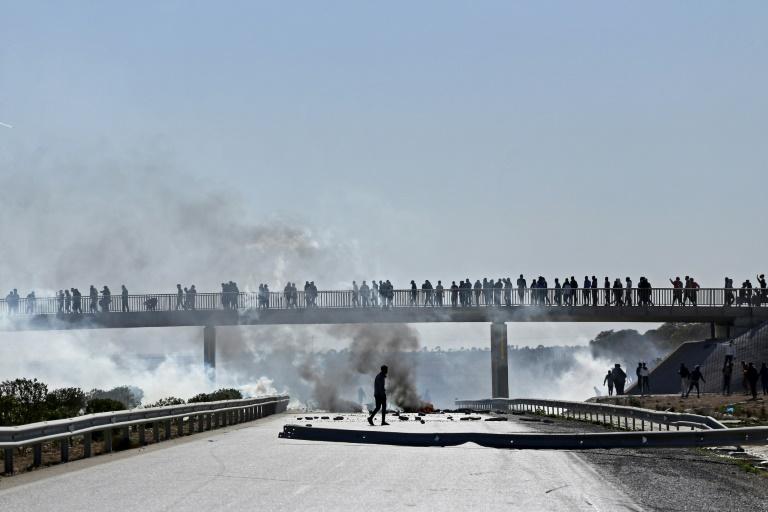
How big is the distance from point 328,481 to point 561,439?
7.10m

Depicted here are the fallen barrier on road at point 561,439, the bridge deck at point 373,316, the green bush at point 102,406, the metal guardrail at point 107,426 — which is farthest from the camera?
the bridge deck at point 373,316

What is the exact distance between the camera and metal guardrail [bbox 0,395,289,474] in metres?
20.6

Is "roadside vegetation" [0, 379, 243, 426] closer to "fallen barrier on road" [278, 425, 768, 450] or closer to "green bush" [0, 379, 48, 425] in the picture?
"green bush" [0, 379, 48, 425]

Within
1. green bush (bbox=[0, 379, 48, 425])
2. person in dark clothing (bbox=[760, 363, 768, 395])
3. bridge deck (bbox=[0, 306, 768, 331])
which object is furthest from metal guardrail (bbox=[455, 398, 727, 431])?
green bush (bbox=[0, 379, 48, 425])

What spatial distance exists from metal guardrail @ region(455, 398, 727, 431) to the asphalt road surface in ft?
14.0

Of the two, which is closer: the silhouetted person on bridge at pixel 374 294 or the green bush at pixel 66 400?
the green bush at pixel 66 400

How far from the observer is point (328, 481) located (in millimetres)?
18312

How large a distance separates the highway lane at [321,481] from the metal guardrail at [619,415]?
4.54 metres

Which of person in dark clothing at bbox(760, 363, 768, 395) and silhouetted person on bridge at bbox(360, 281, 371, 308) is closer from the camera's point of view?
person in dark clothing at bbox(760, 363, 768, 395)

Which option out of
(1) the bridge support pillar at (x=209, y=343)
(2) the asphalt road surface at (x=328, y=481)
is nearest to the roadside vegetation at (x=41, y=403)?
(2) the asphalt road surface at (x=328, y=481)

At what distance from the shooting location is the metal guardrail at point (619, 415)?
27781mm

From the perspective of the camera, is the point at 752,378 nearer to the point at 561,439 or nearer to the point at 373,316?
the point at 561,439

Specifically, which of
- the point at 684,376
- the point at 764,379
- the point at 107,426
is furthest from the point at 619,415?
the point at 684,376

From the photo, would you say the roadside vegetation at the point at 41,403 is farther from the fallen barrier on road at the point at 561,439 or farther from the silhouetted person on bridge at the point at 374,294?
the silhouetted person on bridge at the point at 374,294
